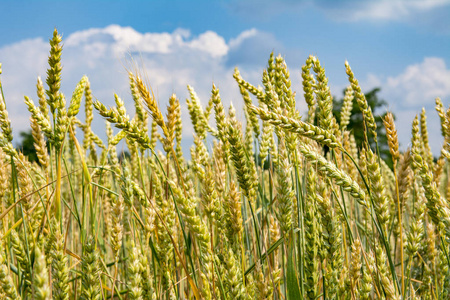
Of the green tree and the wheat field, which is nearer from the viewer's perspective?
the wheat field

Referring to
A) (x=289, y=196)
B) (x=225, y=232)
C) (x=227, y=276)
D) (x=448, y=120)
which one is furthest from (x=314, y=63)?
(x=227, y=276)

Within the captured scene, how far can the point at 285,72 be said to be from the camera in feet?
6.45

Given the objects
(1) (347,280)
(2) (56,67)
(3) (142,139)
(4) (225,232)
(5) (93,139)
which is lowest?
(1) (347,280)

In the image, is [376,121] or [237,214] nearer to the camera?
[237,214]

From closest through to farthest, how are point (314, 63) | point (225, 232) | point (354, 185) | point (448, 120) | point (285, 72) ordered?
point (354, 185) → point (225, 232) → point (448, 120) → point (314, 63) → point (285, 72)

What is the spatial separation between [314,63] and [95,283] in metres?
1.23

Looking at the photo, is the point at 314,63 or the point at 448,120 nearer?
the point at 448,120

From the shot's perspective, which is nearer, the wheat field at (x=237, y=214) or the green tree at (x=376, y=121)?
the wheat field at (x=237, y=214)

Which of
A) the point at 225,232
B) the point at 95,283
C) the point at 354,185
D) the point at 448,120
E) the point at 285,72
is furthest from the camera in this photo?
the point at 285,72

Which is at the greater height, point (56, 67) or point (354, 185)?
point (56, 67)

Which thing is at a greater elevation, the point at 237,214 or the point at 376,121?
the point at 376,121

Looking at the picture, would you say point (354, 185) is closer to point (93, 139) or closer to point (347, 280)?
point (347, 280)

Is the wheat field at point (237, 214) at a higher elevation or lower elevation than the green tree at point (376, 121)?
lower

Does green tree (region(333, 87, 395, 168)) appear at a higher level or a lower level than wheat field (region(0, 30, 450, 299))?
higher
